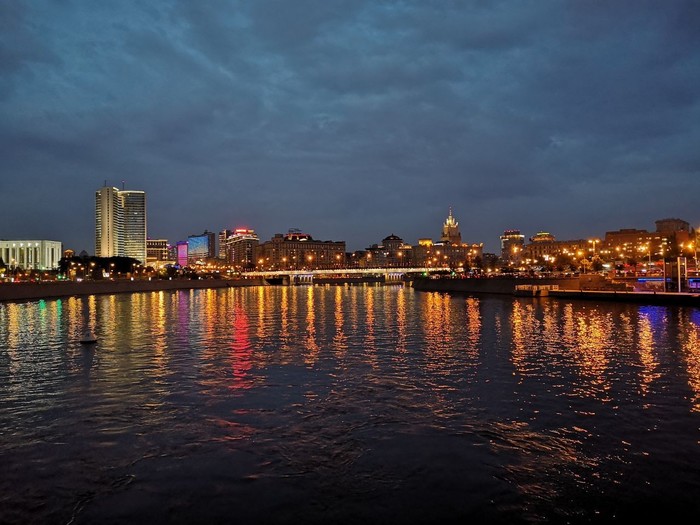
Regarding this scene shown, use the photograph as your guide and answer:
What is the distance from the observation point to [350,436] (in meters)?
10.5

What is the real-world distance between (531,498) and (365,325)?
26.9 m

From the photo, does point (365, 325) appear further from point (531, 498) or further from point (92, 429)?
point (531, 498)

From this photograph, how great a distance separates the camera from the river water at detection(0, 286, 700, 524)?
7.61 meters

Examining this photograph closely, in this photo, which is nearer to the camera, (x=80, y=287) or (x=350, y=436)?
(x=350, y=436)

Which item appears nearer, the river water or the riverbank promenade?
the river water

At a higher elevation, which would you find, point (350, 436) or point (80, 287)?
point (80, 287)

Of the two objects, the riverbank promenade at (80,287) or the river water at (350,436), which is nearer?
the river water at (350,436)

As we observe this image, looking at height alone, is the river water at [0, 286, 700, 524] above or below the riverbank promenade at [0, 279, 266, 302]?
below

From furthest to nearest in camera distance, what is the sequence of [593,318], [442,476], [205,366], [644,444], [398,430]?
[593,318]
[205,366]
[398,430]
[644,444]
[442,476]

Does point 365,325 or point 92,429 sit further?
point 365,325

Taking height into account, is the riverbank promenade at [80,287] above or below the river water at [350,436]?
above

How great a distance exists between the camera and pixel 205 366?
736 inches

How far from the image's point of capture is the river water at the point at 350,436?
761cm

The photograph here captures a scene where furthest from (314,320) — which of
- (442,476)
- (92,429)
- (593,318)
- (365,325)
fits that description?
(442,476)
